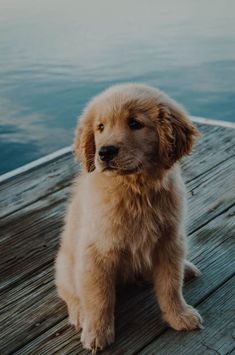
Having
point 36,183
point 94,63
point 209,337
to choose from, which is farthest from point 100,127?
point 94,63

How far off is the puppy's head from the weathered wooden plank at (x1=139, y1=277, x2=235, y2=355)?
0.81 meters

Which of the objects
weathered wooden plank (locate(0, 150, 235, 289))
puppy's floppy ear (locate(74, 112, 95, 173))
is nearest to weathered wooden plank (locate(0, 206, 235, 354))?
weathered wooden plank (locate(0, 150, 235, 289))

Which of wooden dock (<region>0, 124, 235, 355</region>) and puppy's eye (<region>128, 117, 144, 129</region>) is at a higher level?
puppy's eye (<region>128, 117, 144, 129</region>)

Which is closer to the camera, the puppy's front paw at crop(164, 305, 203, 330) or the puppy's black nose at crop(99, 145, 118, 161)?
the puppy's black nose at crop(99, 145, 118, 161)

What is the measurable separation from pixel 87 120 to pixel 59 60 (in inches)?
393

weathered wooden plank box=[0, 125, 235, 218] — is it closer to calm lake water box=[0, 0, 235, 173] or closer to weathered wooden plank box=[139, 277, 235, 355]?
weathered wooden plank box=[139, 277, 235, 355]

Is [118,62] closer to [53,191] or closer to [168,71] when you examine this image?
[168,71]

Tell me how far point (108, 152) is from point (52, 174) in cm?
214

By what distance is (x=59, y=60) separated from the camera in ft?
39.5

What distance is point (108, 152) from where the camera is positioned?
2.17 meters

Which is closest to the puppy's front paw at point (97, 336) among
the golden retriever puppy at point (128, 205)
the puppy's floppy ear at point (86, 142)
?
the golden retriever puppy at point (128, 205)

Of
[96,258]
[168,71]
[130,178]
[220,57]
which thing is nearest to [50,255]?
[96,258]

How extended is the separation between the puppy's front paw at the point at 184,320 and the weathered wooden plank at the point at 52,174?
1.64 m

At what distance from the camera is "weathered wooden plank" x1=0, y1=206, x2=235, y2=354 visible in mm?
2496
